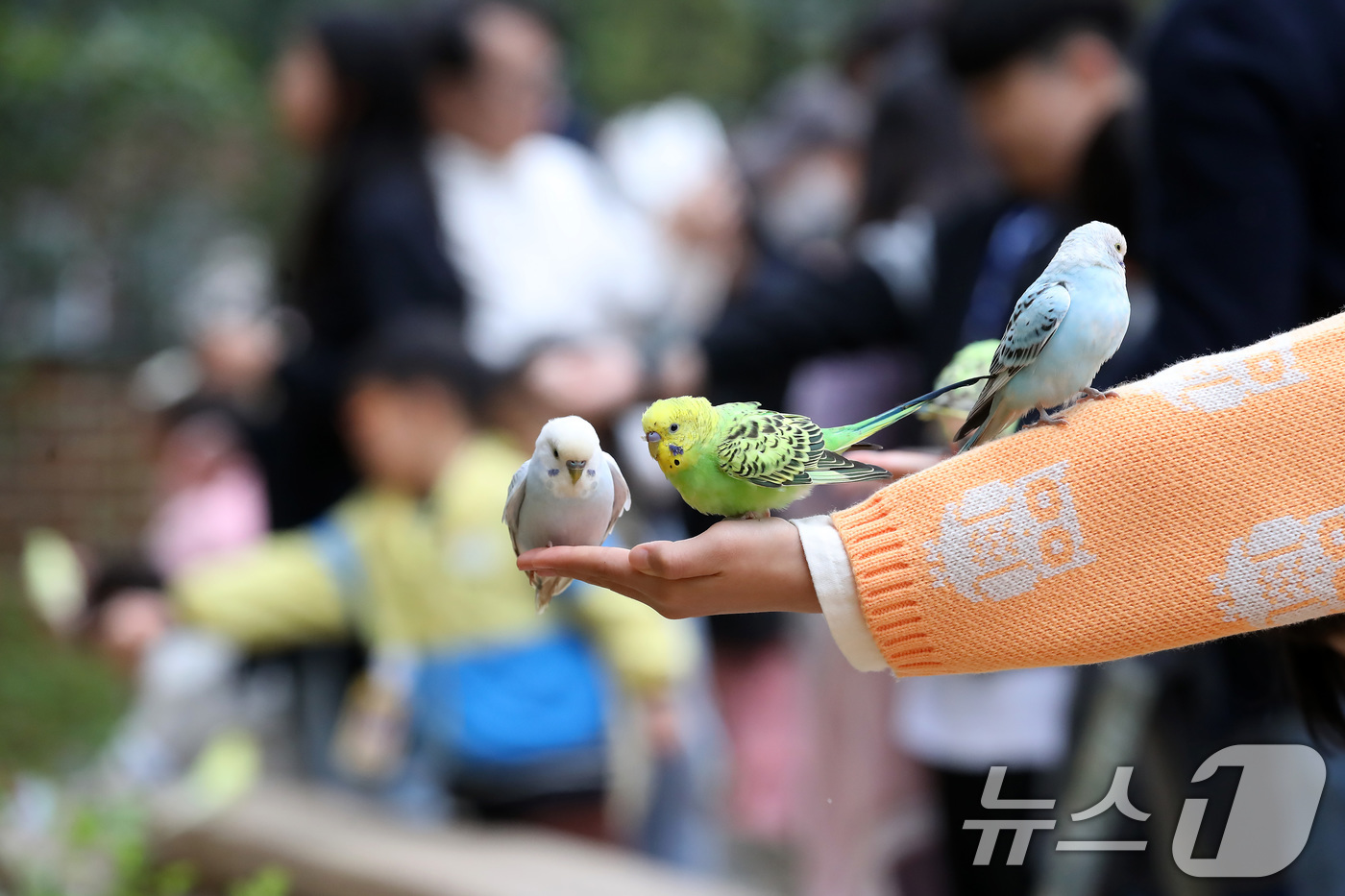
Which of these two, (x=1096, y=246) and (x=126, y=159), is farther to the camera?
(x=126, y=159)

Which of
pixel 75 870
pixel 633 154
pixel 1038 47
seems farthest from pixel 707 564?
pixel 633 154

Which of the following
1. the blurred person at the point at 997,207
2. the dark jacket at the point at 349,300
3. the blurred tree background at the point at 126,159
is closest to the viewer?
the blurred person at the point at 997,207

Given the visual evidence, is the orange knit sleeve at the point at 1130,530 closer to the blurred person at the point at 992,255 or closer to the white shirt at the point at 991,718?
the blurred person at the point at 992,255

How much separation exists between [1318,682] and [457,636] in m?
1.58

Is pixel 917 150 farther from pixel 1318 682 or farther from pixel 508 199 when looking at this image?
pixel 1318 682

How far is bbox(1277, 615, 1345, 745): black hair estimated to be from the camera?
4.23ft

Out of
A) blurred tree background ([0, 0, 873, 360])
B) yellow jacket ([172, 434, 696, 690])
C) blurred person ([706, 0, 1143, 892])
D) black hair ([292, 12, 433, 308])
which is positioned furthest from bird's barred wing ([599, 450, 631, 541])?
blurred tree background ([0, 0, 873, 360])

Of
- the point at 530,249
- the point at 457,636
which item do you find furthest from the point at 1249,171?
the point at 530,249

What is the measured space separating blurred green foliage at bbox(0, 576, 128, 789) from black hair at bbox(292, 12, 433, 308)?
1.89 m

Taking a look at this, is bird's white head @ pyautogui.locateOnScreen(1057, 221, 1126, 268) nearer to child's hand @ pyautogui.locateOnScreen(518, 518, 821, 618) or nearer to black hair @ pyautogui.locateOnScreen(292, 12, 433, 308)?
child's hand @ pyautogui.locateOnScreen(518, 518, 821, 618)

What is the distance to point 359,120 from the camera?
9.73 feet

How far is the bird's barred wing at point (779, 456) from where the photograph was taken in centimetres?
97

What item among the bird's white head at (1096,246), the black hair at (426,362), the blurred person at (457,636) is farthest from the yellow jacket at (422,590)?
the bird's white head at (1096,246)

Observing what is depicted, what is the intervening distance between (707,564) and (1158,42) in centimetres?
95
